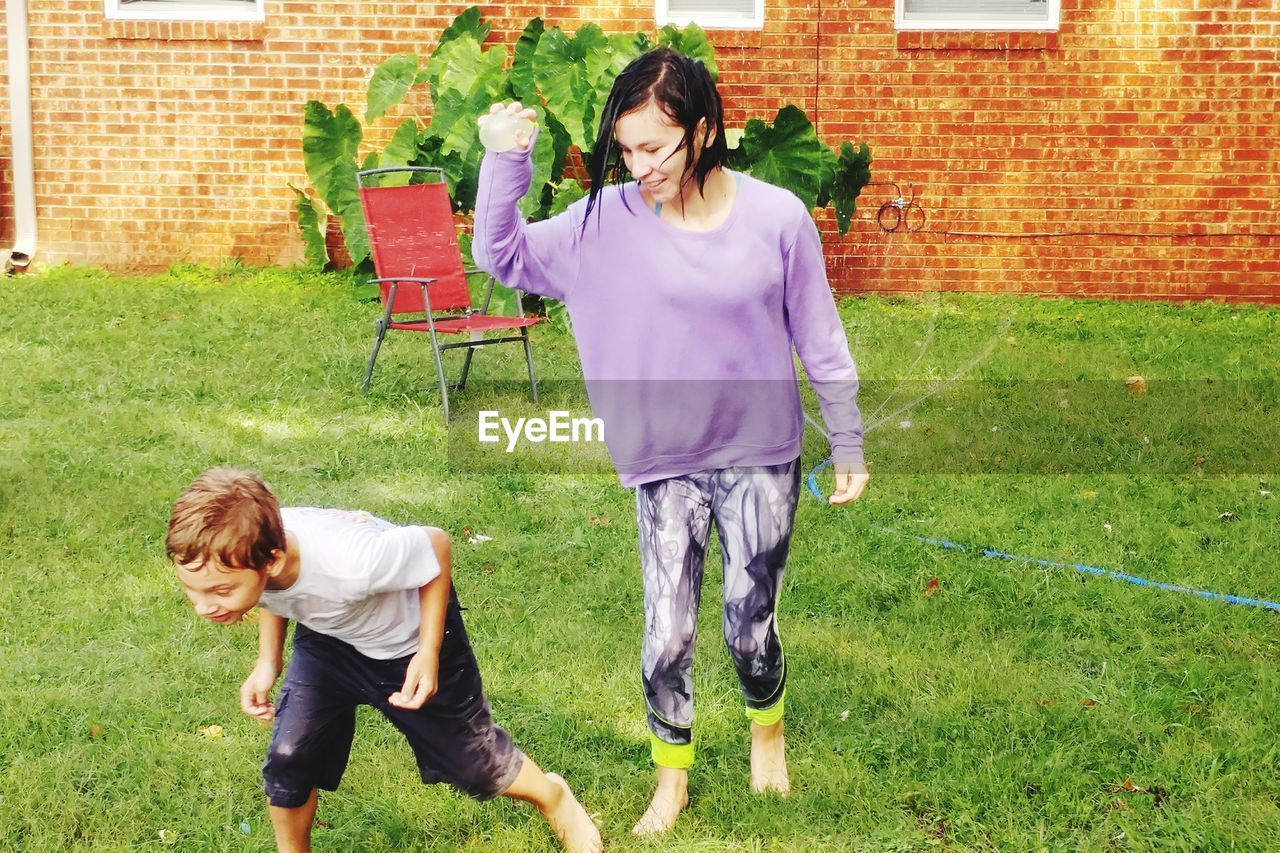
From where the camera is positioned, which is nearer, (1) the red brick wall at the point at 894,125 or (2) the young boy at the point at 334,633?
(2) the young boy at the point at 334,633

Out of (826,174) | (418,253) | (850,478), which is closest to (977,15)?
(826,174)

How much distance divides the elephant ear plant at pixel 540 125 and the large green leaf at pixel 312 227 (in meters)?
0.02

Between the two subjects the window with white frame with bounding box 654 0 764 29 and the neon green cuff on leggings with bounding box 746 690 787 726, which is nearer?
the neon green cuff on leggings with bounding box 746 690 787 726

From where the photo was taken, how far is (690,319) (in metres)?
2.79

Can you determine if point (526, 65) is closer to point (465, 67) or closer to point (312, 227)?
point (465, 67)

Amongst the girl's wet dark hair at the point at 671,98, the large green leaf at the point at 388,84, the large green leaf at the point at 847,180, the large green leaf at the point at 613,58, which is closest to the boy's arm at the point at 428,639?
the girl's wet dark hair at the point at 671,98

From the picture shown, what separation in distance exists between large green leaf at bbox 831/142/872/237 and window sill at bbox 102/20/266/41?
15.0 ft

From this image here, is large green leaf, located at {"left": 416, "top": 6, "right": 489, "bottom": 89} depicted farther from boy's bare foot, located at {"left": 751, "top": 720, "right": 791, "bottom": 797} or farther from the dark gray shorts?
the dark gray shorts

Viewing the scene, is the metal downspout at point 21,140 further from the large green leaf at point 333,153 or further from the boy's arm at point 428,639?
the boy's arm at point 428,639

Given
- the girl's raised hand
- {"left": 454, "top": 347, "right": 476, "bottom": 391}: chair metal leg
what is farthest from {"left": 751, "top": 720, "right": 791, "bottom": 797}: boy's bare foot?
{"left": 454, "top": 347, "right": 476, "bottom": 391}: chair metal leg

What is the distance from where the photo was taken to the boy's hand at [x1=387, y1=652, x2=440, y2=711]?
257 cm

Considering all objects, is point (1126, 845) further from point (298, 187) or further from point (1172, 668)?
point (298, 187)

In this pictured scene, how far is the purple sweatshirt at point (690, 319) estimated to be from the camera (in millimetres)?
2770

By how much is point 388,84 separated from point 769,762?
7918 millimetres
